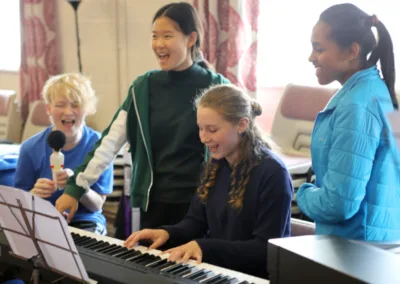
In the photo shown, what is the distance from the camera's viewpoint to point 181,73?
2029mm

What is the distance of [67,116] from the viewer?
226 cm

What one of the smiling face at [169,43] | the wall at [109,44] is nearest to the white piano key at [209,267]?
the smiling face at [169,43]

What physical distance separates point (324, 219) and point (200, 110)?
52 centimetres

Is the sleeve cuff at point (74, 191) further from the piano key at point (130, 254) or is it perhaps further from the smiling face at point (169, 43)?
the smiling face at point (169, 43)

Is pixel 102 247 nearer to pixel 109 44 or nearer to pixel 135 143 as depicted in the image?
pixel 135 143

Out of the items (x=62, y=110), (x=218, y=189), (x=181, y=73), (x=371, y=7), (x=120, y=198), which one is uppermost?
(x=371, y=7)

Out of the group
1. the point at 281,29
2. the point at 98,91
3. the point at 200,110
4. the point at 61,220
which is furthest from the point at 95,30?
the point at 61,220

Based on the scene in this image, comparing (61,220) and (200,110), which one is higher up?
(200,110)

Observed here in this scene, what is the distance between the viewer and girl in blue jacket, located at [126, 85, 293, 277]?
1628 mm

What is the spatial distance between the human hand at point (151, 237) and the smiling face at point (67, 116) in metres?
0.70

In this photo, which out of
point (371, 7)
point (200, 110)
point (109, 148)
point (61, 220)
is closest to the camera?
point (61, 220)

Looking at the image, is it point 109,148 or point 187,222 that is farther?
point 109,148

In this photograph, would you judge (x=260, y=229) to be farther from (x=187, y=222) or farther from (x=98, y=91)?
(x=98, y=91)

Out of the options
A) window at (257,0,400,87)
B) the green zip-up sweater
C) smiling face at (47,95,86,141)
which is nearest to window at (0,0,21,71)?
window at (257,0,400,87)
